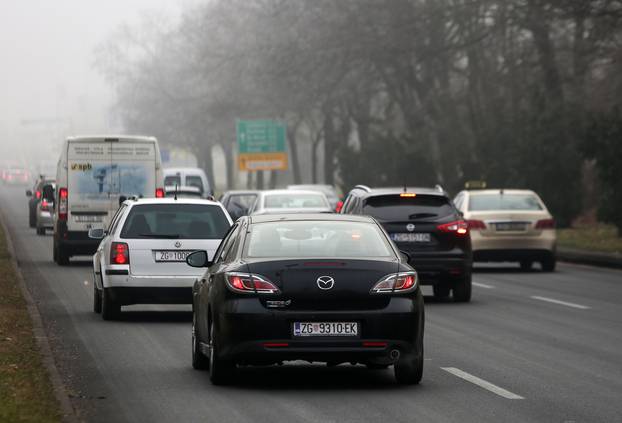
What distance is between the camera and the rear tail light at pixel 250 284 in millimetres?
11469

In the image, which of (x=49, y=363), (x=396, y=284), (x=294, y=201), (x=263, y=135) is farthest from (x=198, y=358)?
(x=263, y=135)

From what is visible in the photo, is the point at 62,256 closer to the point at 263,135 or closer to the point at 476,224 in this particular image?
the point at 476,224

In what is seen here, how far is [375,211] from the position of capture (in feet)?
72.5

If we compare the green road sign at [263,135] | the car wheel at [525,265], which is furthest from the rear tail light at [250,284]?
the green road sign at [263,135]

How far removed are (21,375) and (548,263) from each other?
61.4 ft

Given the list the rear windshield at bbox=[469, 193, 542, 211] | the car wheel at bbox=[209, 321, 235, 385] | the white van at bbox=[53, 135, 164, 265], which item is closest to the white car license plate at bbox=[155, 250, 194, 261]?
the car wheel at bbox=[209, 321, 235, 385]

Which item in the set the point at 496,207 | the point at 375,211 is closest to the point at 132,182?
the point at 496,207

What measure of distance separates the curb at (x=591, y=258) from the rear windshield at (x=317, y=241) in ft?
64.1

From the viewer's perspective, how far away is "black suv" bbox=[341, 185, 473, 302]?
21.6 m

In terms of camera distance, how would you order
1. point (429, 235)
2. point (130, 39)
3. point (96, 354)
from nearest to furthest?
point (96, 354)
point (429, 235)
point (130, 39)

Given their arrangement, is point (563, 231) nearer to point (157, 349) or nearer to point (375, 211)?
point (375, 211)

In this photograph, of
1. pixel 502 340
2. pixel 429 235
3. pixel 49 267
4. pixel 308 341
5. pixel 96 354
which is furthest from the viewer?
pixel 49 267

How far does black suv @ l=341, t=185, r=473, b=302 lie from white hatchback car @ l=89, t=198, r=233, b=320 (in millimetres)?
3722

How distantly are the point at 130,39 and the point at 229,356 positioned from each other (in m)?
107
